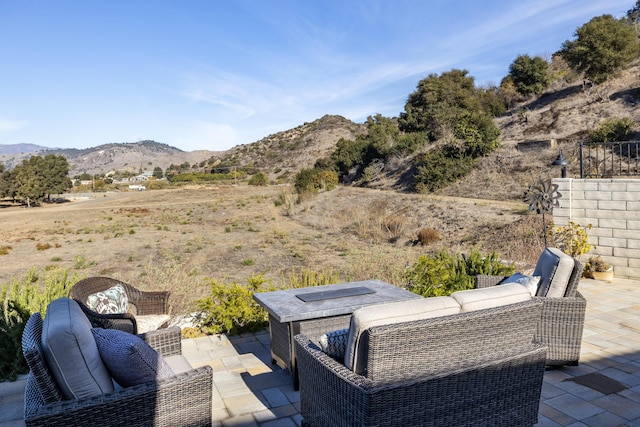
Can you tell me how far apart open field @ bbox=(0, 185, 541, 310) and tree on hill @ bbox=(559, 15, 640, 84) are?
10.9 meters

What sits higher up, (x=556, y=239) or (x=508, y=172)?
(x=508, y=172)

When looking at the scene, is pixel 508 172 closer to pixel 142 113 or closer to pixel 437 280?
pixel 437 280

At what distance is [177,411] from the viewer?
222 cm

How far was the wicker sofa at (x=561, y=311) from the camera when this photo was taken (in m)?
3.54

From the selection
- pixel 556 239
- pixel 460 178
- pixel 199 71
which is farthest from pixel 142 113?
pixel 556 239

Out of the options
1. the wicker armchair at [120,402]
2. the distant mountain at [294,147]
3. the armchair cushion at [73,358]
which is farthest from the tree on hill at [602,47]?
the distant mountain at [294,147]

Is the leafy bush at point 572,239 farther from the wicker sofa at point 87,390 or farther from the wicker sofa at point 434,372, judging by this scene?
the wicker sofa at point 87,390

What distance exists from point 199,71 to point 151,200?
2033 cm

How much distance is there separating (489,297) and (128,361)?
75.8 inches

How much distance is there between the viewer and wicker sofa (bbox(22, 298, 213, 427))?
1.94m

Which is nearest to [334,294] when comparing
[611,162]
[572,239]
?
[572,239]

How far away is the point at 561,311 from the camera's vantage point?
11.6ft

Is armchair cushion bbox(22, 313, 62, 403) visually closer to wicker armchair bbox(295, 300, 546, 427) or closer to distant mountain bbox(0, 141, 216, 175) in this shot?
wicker armchair bbox(295, 300, 546, 427)

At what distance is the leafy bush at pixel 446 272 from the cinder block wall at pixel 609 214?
2.31 m
